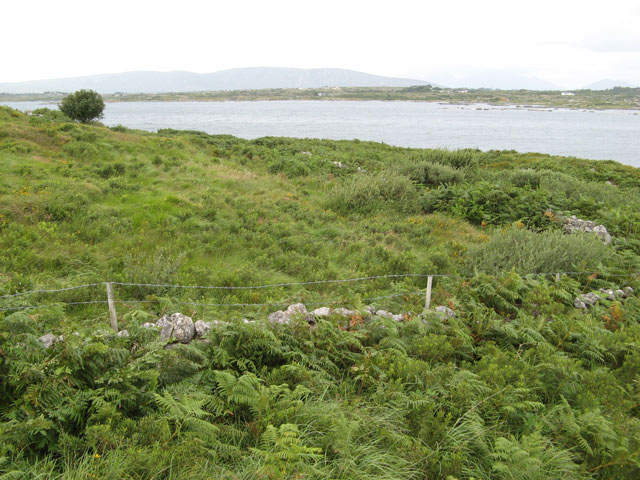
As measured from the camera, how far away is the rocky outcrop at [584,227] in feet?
38.3

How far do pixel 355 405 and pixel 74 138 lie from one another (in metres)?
21.8

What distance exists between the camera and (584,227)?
12.4 meters

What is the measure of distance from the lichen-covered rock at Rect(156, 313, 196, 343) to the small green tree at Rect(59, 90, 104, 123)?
107ft

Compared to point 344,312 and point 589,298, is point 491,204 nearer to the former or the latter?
point 589,298

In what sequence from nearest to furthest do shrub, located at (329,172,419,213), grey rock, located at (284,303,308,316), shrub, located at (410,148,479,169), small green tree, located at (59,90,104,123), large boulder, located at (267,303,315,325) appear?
large boulder, located at (267,303,315,325)
grey rock, located at (284,303,308,316)
shrub, located at (329,172,419,213)
shrub, located at (410,148,479,169)
small green tree, located at (59,90,104,123)

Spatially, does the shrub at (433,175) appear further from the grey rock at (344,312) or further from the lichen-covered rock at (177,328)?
the lichen-covered rock at (177,328)

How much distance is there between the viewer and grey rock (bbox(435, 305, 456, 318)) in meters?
6.76

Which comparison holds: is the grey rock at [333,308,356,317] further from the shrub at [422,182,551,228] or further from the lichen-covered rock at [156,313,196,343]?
the shrub at [422,182,551,228]

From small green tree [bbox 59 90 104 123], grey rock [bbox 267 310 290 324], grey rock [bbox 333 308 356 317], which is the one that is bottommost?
grey rock [bbox 333 308 356 317]

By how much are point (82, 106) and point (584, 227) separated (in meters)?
35.6

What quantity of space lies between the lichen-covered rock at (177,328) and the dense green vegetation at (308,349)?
0.43m

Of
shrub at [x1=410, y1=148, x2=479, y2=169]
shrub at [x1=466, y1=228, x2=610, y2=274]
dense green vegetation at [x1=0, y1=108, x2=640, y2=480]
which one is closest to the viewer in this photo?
dense green vegetation at [x1=0, y1=108, x2=640, y2=480]

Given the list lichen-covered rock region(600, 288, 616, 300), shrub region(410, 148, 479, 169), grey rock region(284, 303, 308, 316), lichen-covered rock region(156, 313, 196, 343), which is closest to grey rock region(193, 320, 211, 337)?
lichen-covered rock region(156, 313, 196, 343)

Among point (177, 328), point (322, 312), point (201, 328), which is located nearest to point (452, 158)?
point (322, 312)
